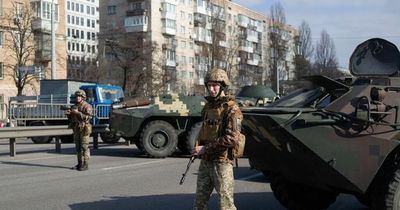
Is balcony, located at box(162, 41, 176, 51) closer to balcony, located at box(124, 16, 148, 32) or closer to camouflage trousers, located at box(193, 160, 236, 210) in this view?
balcony, located at box(124, 16, 148, 32)

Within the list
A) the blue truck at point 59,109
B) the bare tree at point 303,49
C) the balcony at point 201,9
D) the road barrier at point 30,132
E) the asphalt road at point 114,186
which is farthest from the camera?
the balcony at point 201,9

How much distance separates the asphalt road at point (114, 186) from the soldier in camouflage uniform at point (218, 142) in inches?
104

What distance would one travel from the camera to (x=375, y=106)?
21.5 ft

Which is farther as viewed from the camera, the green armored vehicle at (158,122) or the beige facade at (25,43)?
the beige facade at (25,43)

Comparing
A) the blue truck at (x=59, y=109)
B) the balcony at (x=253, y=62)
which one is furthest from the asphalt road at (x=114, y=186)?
the balcony at (x=253, y=62)

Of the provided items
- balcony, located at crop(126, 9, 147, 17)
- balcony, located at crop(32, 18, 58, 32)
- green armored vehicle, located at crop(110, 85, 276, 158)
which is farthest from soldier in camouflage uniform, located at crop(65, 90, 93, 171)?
balcony, located at crop(126, 9, 147, 17)

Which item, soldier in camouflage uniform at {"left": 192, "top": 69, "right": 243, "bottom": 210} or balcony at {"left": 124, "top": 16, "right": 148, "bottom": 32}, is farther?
balcony at {"left": 124, "top": 16, "right": 148, "bottom": 32}

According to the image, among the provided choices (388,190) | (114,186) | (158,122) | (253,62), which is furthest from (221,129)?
(253,62)

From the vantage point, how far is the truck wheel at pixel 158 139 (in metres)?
15.3

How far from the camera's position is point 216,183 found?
5.68 m

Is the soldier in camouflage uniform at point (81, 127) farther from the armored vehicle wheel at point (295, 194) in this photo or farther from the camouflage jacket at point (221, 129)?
the camouflage jacket at point (221, 129)

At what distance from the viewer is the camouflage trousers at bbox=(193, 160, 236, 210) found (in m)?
5.61

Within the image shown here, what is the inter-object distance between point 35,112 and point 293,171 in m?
18.4

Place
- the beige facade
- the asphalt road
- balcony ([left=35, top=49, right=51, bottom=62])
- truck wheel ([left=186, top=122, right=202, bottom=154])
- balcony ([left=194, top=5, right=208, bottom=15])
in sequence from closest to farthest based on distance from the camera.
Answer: the asphalt road
truck wheel ([left=186, top=122, right=202, bottom=154])
the beige facade
balcony ([left=35, top=49, right=51, bottom=62])
balcony ([left=194, top=5, right=208, bottom=15])
